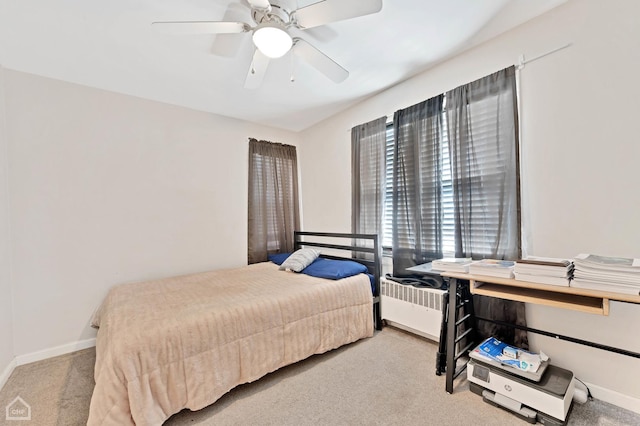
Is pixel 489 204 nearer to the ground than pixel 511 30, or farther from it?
nearer to the ground

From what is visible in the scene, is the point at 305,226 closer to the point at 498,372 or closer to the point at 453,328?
the point at 453,328

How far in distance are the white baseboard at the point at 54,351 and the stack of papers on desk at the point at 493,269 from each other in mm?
3454

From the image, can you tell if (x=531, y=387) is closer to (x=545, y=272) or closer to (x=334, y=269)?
(x=545, y=272)

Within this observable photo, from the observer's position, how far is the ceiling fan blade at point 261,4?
1406mm

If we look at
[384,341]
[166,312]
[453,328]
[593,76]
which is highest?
[593,76]

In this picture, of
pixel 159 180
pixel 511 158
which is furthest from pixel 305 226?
pixel 511 158

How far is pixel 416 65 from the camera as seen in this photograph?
2354mm

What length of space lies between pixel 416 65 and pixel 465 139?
858mm

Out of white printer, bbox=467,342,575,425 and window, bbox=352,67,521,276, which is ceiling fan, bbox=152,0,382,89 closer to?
window, bbox=352,67,521,276

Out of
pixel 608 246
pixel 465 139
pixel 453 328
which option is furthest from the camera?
pixel 465 139

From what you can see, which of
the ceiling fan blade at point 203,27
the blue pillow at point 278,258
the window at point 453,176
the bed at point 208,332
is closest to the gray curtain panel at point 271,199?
the blue pillow at point 278,258

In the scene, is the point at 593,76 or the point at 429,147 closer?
the point at 593,76

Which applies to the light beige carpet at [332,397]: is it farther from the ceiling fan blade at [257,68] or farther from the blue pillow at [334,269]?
the ceiling fan blade at [257,68]

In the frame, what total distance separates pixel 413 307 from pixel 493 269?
39.1 inches
